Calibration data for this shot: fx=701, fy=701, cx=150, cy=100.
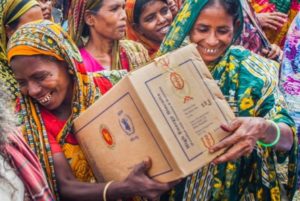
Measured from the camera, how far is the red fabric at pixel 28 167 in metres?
2.53

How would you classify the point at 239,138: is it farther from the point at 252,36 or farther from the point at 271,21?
the point at 271,21

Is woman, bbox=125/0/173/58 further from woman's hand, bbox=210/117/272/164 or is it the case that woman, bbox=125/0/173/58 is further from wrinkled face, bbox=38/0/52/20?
woman's hand, bbox=210/117/272/164

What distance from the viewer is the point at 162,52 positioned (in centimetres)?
316

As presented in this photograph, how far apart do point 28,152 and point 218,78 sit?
0.92 meters

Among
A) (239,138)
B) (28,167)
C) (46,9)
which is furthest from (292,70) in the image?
(28,167)

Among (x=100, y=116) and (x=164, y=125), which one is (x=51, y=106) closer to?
(x=100, y=116)

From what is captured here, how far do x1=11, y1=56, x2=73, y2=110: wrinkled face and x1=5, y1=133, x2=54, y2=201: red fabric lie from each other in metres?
0.32

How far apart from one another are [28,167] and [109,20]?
6.69 ft

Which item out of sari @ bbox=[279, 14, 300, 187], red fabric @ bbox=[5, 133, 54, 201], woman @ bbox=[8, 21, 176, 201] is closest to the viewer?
red fabric @ bbox=[5, 133, 54, 201]

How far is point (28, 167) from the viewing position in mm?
2584

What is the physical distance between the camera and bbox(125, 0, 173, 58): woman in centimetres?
473

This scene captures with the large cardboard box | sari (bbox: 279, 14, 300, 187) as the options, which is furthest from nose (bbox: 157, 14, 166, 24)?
the large cardboard box

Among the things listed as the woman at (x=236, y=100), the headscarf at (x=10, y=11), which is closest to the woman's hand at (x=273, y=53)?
the woman at (x=236, y=100)

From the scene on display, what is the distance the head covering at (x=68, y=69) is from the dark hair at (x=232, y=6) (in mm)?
651
